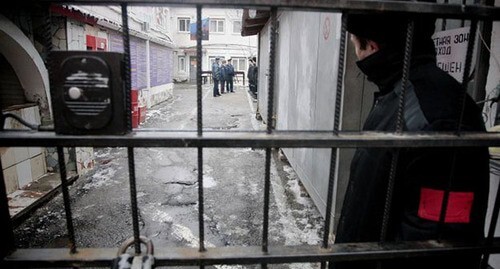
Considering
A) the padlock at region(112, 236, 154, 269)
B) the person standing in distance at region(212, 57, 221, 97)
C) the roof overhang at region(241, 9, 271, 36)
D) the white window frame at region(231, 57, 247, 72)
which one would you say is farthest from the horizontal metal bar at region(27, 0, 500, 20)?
the white window frame at region(231, 57, 247, 72)

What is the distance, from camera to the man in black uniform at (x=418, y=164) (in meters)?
1.19

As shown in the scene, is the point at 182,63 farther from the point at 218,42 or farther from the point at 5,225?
the point at 5,225

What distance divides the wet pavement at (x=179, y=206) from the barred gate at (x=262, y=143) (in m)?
2.15

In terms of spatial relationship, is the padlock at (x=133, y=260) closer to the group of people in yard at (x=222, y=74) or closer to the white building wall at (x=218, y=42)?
the group of people in yard at (x=222, y=74)

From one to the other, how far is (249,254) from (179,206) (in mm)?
3602

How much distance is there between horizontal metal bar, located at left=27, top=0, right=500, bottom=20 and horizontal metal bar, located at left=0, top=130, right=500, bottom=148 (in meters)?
0.42

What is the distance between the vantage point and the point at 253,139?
111 cm

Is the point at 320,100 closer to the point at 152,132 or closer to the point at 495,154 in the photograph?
the point at 495,154

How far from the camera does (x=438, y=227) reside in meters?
1.24

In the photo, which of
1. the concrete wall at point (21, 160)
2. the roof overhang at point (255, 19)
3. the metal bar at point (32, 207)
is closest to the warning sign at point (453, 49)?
the metal bar at point (32, 207)

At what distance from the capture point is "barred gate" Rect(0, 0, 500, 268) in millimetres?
1057

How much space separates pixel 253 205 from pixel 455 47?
3.09 m

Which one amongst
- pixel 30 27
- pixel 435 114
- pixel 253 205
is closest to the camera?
pixel 435 114

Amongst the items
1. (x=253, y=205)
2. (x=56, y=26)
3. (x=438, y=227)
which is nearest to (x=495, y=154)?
(x=438, y=227)
